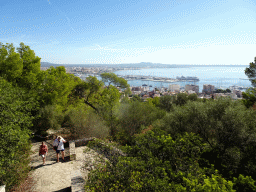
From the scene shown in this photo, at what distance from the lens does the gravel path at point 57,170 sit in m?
5.71

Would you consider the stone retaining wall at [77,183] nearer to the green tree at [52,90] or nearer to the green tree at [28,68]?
the green tree at [52,90]

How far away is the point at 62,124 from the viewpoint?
45.4ft

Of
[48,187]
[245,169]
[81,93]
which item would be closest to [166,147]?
[245,169]

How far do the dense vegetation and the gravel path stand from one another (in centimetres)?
79

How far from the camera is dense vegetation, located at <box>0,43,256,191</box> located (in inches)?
158

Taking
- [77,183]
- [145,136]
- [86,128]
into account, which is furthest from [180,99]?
[77,183]

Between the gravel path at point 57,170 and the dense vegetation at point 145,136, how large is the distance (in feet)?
2.60

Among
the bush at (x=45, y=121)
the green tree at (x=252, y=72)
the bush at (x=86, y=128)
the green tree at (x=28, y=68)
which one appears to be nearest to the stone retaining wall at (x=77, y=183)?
the bush at (x=86, y=128)

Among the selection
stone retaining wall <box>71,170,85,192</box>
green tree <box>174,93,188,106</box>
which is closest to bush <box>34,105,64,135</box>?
stone retaining wall <box>71,170,85,192</box>

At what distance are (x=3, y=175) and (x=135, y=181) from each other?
493 centimetres

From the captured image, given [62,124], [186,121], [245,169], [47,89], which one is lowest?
[62,124]

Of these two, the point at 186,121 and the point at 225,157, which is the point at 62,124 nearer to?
the point at 186,121

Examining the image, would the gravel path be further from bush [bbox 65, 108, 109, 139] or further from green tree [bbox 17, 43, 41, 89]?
green tree [bbox 17, 43, 41, 89]

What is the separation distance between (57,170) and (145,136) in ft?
15.6
